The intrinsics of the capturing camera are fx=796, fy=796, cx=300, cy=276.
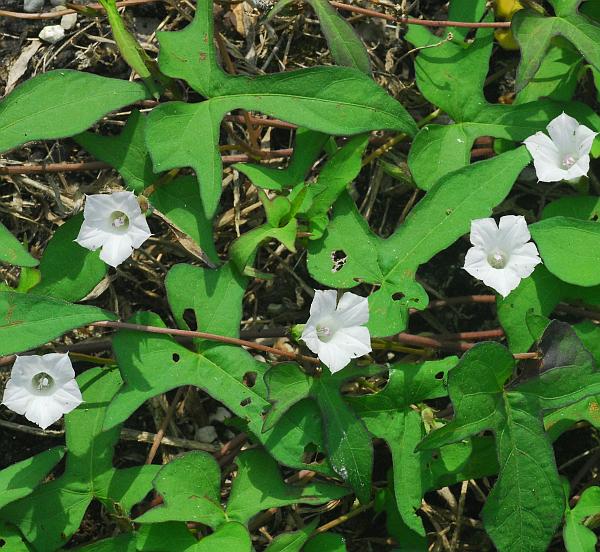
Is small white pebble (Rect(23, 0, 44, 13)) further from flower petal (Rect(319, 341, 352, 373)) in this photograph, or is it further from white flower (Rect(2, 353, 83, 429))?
flower petal (Rect(319, 341, 352, 373))

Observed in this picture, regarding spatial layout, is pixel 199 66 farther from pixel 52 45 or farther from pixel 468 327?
pixel 468 327

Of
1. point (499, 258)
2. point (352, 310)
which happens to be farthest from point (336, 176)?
point (499, 258)

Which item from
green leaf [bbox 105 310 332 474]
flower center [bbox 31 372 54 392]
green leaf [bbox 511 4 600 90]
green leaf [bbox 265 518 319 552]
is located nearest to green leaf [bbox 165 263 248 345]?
green leaf [bbox 105 310 332 474]

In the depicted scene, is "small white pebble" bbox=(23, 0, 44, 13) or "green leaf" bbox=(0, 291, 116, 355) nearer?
"green leaf" bbox=(0, 291, 116, 355)

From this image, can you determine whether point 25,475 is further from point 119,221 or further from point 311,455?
point 311,455

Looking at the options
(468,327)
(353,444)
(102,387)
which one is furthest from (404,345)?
(102,387)

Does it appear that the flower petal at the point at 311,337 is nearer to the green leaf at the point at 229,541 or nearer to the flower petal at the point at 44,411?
the green leaf at the point at 229,541
